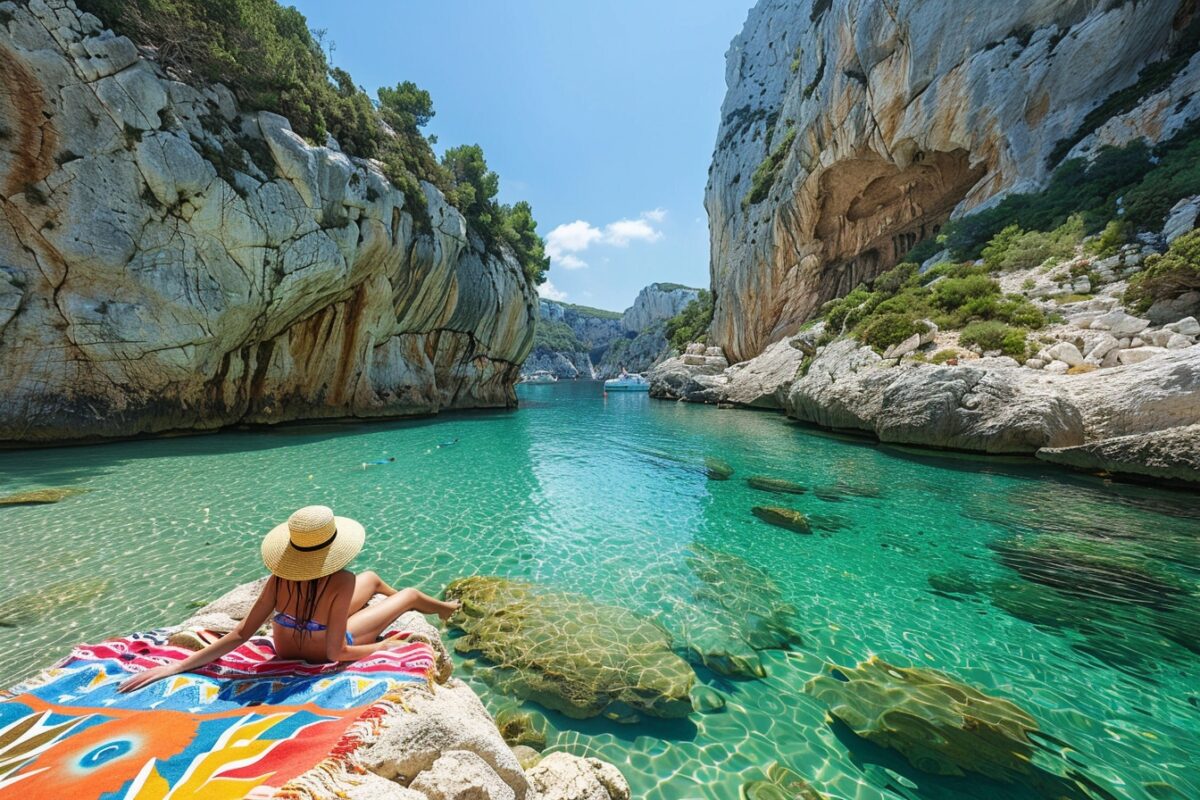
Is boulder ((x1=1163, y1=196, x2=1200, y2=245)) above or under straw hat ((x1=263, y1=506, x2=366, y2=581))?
above

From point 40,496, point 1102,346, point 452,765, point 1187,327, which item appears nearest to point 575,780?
point 452,765

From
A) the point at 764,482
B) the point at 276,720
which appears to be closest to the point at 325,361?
the point at 764,482

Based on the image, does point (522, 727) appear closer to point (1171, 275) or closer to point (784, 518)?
point (784, 518)

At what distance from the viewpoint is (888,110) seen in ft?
76.9

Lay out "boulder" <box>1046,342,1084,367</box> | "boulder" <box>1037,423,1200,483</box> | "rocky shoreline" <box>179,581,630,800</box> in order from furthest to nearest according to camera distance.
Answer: "boulder" <box>1046,342,1084,367</box> < "boulder" <box>1037,423,1200,483</box> < "rocky shoreline" <box>179,581,630,800</box>

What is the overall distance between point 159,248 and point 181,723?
17.4 metres

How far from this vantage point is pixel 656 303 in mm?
116438

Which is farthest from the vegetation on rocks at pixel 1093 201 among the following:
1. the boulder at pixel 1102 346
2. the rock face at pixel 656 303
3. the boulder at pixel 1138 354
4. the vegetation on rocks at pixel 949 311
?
the rock face at pixel 656 303

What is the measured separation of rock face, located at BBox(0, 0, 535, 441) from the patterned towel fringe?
17127 mm

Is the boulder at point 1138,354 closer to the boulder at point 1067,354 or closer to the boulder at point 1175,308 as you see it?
the boulder at point 1067,354

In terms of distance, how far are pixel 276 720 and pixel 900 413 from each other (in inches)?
579

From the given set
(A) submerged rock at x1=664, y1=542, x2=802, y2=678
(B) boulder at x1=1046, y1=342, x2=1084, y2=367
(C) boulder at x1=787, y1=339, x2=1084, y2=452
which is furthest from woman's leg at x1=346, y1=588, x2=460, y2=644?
(B) boulder at x1=1046, y1=342, x2=1084, y2=367

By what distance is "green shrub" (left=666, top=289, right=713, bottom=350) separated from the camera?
48519 mm

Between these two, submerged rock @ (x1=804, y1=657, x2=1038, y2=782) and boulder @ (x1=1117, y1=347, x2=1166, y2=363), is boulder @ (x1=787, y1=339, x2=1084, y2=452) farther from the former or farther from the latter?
submerged rock @ (x1=804, y1=657, x2=1038, y2=782)
